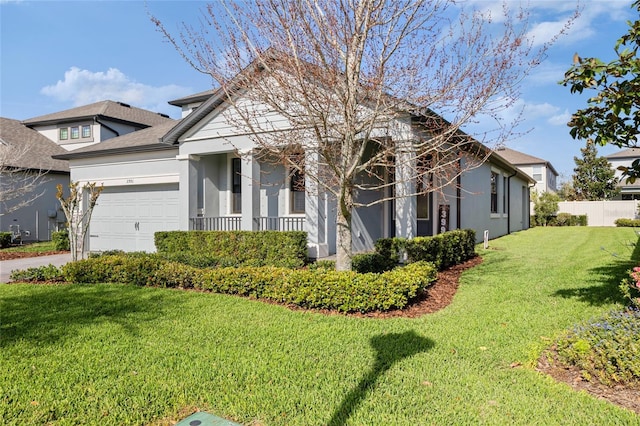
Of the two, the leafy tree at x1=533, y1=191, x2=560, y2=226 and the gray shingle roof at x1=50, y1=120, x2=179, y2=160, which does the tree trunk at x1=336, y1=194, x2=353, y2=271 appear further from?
the leafy tree at x1=533, y1=191, x2=560, y2=226

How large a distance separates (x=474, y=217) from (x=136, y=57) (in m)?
12.1

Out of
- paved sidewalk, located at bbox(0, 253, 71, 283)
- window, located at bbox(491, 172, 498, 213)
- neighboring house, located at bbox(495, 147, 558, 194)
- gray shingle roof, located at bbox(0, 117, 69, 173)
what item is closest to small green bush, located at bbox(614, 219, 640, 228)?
neighboring house, located at bbox(495, 147, 558, 194)

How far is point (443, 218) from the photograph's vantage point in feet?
37.8

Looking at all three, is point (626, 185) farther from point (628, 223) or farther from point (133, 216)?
point (133, 216)

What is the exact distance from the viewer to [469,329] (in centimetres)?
531

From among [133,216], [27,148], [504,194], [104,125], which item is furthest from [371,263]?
[104,125]

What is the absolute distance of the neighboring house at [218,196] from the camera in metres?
11.2

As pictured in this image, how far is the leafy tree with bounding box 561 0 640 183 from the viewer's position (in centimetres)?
441

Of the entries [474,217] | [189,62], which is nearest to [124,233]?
[189,62]

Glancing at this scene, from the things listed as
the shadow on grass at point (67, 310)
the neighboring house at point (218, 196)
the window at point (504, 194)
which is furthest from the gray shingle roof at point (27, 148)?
the window at point (504, 194)

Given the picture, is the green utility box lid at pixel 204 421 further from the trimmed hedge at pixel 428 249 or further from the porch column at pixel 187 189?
the porch column at pixel 187 189

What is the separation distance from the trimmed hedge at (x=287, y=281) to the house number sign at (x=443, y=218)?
3.82m

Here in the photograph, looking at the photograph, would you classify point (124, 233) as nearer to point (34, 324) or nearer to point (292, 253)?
point (292, 253)

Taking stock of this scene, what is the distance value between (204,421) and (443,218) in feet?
31.4
